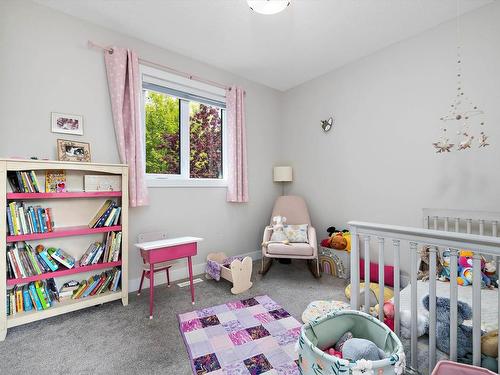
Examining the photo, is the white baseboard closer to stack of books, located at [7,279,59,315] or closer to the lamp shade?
stack of books, located at [7,279,59,315]

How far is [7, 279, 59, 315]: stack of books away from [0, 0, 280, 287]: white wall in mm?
711

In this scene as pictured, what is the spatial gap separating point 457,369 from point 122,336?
194 cm

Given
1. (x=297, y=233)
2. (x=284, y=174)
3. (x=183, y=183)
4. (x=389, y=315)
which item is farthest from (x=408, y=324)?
(x=284, y=174)

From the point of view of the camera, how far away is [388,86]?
8.67 ft

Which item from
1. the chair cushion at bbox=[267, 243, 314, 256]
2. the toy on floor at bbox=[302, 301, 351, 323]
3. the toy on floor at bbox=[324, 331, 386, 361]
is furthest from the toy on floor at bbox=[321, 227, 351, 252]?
the toy on floor at bbox=[324, 331, 386, 361]

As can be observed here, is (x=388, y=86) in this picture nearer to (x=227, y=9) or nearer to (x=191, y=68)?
(x=227, y=9)

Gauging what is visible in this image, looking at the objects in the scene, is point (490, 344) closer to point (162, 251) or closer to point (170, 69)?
point (162, 251)

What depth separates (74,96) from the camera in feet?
7.04

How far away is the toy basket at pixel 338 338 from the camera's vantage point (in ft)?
3.19

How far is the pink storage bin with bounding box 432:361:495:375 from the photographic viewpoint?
3.19ft

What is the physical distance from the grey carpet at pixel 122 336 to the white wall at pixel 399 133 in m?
1.21

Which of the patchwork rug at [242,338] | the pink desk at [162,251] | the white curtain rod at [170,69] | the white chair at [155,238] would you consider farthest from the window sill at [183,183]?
the patchwork rug at [242,338]

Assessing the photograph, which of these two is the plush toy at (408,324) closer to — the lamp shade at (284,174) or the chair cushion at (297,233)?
the chair cushion at (297,233)

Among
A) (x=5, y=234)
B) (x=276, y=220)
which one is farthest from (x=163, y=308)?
(x=276, y=220)
